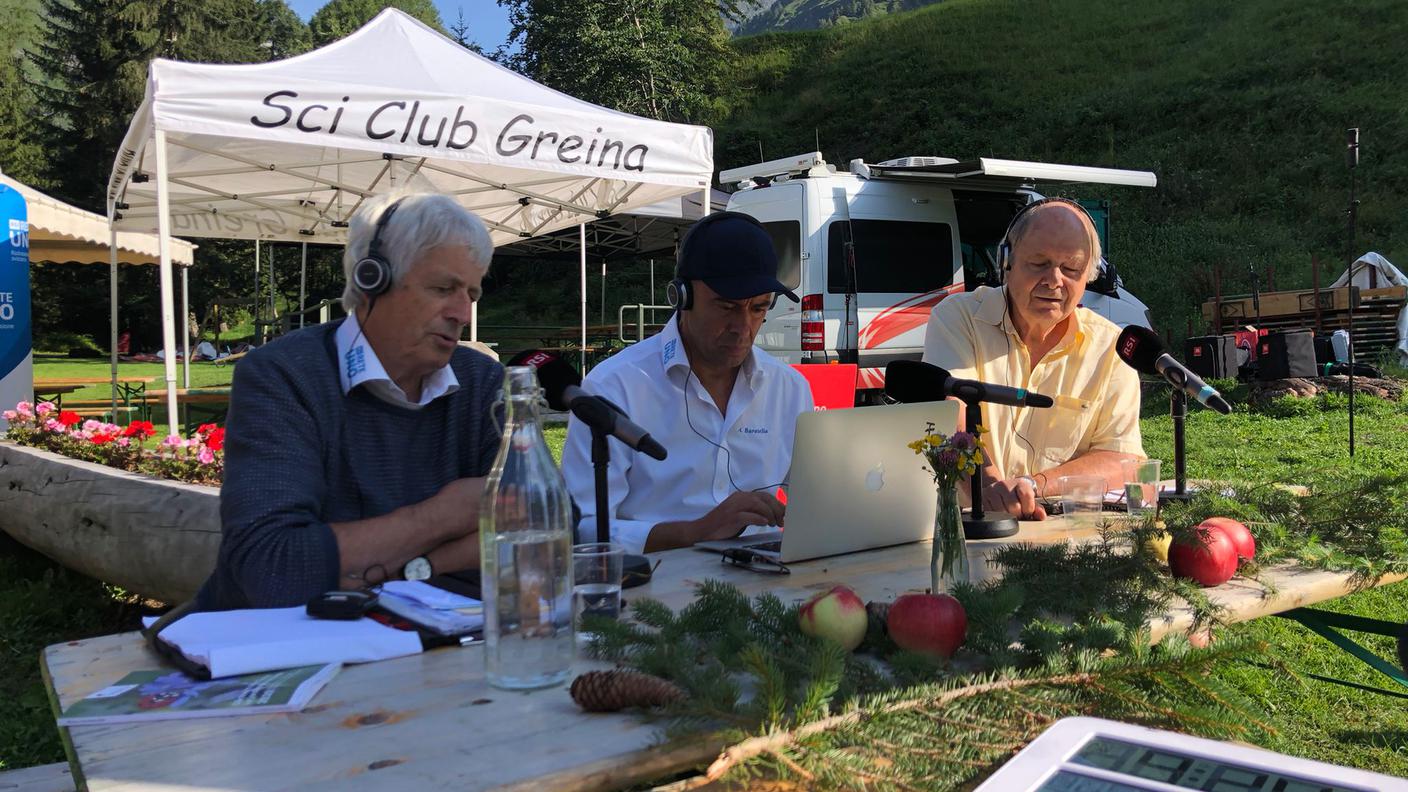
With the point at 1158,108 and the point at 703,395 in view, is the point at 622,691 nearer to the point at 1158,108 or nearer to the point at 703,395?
the point at 703,395

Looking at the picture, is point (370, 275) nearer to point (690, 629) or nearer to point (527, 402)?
point (527, 402)

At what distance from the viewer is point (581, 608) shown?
5.24 ft

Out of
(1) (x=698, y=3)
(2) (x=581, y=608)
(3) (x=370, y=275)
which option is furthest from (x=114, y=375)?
(1) (x=698, y=3)

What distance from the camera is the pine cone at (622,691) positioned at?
119 cm

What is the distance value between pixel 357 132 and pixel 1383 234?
64.4 feet

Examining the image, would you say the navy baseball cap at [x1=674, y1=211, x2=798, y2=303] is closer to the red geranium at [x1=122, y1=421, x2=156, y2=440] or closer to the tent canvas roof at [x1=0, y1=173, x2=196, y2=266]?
the red geranium at [x1=122, y1=421, x2=156, y2=440]

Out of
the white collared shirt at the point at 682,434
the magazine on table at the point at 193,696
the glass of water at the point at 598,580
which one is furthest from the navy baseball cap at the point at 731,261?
the magazine on table at the point at 193,696

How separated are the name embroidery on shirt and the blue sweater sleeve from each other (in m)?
0.10

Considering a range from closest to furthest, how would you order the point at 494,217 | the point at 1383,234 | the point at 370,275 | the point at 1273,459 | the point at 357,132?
the point at 370,275, the point at 357,132, the point at 1273,459, the point at 494,217, the point at 1383,234

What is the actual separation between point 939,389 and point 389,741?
1.66m

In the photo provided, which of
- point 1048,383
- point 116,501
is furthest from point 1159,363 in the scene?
point 116,501

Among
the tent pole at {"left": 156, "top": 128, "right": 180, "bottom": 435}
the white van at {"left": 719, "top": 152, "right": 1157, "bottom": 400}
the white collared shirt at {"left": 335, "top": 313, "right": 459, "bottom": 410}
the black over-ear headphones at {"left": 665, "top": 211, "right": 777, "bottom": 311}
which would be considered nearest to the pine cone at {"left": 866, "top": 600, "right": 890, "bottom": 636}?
the white collared shirt at {"left": 335, "top": 313, "right": 459, "bottom": 410}

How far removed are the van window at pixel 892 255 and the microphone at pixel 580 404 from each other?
8473 mm

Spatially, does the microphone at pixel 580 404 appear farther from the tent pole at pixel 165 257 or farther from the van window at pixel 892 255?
the van window at pixel 892 255
